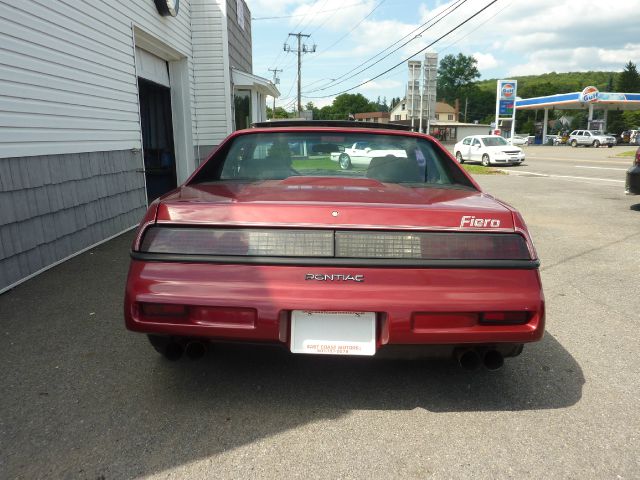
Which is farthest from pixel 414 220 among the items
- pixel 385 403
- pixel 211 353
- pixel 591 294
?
pixel 591 294

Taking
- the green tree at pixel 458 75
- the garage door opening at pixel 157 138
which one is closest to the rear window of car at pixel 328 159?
the garage door opening at pixel 157 138

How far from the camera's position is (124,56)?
7.35 metres

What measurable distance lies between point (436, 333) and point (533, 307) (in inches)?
18.3

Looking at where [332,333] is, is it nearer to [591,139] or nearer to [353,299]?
[353,299]

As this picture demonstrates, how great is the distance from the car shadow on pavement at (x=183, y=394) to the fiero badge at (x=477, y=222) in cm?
71

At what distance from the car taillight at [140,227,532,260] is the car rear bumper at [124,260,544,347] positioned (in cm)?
7

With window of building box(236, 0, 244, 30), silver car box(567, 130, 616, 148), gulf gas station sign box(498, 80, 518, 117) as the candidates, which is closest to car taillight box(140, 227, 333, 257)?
window of building box(236, 0, 244, 30)

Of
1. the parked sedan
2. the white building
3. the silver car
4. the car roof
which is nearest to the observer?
the car roof

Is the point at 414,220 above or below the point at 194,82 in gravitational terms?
below

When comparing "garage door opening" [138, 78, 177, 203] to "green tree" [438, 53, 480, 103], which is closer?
→ "garage door opening" [138, 78, 177, 203]

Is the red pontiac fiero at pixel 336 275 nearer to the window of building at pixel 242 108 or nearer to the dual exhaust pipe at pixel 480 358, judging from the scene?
the dual exhaust pipe at pixel 480 358

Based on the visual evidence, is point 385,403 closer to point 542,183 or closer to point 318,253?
point 318,253

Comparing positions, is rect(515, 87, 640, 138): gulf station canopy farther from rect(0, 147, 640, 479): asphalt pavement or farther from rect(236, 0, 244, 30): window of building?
rect(0, 147, 640, 479): asphalt pavement

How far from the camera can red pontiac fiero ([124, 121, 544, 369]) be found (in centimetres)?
222
